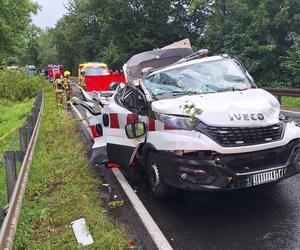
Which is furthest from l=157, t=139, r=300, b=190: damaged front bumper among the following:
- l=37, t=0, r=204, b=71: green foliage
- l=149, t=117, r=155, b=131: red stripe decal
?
l=37, t=0, r=204, b=71: green foliage

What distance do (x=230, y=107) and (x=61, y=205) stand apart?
2568mm

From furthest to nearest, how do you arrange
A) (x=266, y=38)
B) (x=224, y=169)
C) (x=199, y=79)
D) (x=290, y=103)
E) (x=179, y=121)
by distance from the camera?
(x=266, y=38), (x=290, y=103), (x=199, y=79), (x=179, y=121), (x=224, y=169)

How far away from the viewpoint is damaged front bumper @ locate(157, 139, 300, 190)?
509cm

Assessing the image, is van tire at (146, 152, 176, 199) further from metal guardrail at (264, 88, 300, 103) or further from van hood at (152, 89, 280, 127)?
metal guardrail at (264, 88, 300, 103)

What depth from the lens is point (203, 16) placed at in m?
41.5

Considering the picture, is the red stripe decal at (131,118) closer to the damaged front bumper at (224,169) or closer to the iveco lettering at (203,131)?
the iveco lettering at (203,131)

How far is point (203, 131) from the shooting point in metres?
5.21

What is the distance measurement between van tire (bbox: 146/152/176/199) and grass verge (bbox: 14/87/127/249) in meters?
0.77

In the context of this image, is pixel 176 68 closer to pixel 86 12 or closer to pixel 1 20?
pixel 1 20

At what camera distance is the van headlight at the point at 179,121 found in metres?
5.35

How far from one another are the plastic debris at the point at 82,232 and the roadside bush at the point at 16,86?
22540mm

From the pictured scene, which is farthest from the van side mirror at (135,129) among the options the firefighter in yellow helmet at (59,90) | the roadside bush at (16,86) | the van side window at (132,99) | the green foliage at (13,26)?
the green foliage at (13,26)

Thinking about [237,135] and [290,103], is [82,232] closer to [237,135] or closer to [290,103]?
[237,135]

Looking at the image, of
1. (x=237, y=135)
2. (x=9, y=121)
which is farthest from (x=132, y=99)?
(x=9, y=121)
